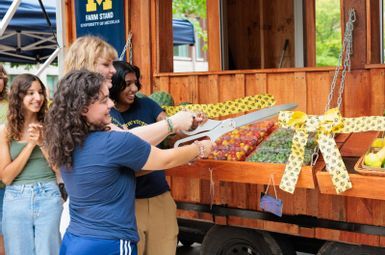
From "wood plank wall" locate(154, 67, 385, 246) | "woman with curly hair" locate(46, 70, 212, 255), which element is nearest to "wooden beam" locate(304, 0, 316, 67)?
"wood plank wall" locate(154, 67, 385, 246)

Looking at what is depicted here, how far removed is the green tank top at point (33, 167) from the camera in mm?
3328

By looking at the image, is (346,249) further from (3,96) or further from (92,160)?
(3,96)

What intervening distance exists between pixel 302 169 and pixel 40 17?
16.4 ft

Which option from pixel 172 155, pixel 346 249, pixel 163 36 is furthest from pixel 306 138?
pixel 163 36

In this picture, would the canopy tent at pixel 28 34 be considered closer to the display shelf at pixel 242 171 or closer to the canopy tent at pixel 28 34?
the canopy tent at pixel 28 34

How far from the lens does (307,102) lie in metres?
4.07

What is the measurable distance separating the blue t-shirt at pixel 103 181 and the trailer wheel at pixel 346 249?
1807 mm

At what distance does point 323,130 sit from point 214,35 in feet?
13.0

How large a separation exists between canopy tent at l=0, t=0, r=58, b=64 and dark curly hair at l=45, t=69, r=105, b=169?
13.7 ft

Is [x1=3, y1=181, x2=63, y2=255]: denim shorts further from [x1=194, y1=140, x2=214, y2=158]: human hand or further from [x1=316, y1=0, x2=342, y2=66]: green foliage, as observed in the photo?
[x1=316, y1=0, x2=342, y2=66]: green foliage

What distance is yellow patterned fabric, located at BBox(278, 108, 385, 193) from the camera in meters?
2.94

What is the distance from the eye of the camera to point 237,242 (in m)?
4.14


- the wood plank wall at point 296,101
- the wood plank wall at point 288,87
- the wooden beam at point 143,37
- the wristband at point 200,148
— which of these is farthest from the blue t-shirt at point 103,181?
the wooden beam at point 143,37

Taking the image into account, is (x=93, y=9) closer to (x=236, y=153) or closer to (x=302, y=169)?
(x=236, y=153)
